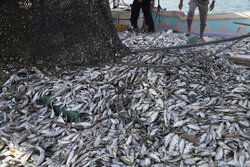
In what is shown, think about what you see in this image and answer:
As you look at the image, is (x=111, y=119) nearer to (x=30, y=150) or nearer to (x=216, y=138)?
(x=30, y=150)

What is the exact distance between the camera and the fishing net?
214cm

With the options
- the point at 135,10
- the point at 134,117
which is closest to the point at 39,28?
the point at 134,117

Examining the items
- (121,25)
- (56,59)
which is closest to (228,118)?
(56,59)

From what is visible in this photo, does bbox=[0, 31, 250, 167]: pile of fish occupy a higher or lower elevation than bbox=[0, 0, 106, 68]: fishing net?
lower

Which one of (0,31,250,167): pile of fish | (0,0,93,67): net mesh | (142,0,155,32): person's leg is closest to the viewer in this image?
(0,0,93,67): net mesh

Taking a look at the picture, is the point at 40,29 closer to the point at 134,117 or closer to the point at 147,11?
the point at 134,117

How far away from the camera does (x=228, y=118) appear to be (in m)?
2.56

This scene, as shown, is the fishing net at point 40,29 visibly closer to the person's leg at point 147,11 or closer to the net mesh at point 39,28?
the net mesh at point 39,28

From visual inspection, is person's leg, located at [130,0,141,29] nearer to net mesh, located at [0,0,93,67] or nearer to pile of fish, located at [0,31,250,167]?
pile of fish, located at [0,31,250,167]

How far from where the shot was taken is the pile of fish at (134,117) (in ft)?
7.61

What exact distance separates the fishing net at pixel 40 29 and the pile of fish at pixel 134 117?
30 cm

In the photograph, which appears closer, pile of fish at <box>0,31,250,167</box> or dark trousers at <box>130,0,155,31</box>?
pile of fish at <box>0,31,250,167</box>

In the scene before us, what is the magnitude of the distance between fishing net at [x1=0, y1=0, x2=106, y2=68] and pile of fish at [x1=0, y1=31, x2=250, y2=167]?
11.7 inches

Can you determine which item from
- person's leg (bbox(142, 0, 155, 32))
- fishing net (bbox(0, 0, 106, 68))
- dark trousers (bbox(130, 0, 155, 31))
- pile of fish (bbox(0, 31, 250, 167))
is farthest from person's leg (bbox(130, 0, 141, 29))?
fishing net (bbox(0, 0, 106, 68))
